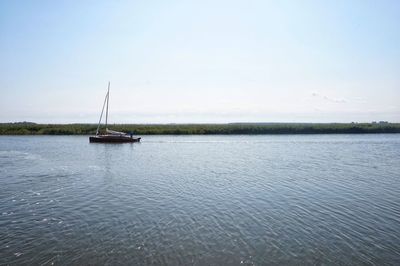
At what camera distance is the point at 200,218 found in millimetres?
15578

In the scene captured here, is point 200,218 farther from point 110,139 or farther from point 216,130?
point 216,130

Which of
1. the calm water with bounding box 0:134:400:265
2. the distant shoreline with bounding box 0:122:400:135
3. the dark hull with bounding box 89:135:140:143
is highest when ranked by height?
the distant shoreline with bounding box 0:122:400:135

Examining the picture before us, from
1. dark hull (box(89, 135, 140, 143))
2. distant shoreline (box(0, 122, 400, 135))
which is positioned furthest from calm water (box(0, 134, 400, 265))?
distant shoreline (box(0, 122, 400, 135))

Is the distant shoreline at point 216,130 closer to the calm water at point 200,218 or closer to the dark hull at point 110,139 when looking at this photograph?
the dark hull at point 110,139

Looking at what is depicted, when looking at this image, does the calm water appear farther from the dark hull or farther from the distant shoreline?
the distant shoreline

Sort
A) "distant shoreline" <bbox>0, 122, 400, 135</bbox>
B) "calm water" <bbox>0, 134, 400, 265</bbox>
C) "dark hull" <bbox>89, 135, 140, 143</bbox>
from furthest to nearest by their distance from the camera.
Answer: "distant shoreline" <bbox>0, 122, 400, 135</bbox>
"dark hull" <bbox>89, 135, 140, 143</bbox>
"calm water" <bbox>0, 134, 400, 265</bbox>

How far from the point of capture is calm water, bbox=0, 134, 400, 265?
11453mm

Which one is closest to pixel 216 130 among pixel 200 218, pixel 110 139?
pixel 110 139

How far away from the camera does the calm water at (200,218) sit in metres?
11.5

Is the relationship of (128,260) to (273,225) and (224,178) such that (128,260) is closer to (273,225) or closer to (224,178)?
(273,225)

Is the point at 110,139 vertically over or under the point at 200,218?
over

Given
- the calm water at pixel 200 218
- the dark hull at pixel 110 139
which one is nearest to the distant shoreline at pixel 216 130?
the dark hull at pixel 110 139

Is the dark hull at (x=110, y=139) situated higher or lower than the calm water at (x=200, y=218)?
higher

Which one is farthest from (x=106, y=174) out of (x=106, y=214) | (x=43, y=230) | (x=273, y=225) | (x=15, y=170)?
(x=273, y=225)
